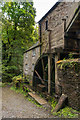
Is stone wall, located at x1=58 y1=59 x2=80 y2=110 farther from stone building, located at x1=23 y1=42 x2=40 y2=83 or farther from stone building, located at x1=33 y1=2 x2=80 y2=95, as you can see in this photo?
stone building, located at x1=23 y1=42 x2=40 y2=83

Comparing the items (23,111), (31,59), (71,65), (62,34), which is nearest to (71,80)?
(71,65)

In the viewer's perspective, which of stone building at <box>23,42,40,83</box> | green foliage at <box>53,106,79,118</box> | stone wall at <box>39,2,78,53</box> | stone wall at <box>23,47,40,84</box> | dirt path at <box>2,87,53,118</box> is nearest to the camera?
green foliage at <box>53,106,79,118</box>

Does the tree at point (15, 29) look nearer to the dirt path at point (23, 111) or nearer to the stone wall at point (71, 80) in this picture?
the dirt path at point (23, 111)

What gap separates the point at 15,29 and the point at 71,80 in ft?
42.1

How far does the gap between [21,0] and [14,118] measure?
14.4 meters

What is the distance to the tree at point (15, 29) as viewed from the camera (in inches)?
523

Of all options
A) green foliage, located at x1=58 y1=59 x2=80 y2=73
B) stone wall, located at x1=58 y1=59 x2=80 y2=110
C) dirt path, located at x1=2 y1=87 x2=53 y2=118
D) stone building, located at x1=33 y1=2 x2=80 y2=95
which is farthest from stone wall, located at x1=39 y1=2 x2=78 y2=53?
dirt path, located at x1=2 y1=87 x2=53 y2=118

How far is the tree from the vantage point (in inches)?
523

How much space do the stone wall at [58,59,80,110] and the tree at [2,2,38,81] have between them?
35.9 feet

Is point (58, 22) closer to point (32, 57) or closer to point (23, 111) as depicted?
point (32, 57)

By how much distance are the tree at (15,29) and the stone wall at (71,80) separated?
10.9 m

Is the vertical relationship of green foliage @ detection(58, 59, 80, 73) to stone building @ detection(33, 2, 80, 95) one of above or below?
below

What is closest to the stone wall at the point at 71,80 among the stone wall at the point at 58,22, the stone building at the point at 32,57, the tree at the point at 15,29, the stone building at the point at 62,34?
the stone building at the point at 62,34

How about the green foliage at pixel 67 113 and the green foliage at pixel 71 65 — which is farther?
the green foliage at pixel 71 65
